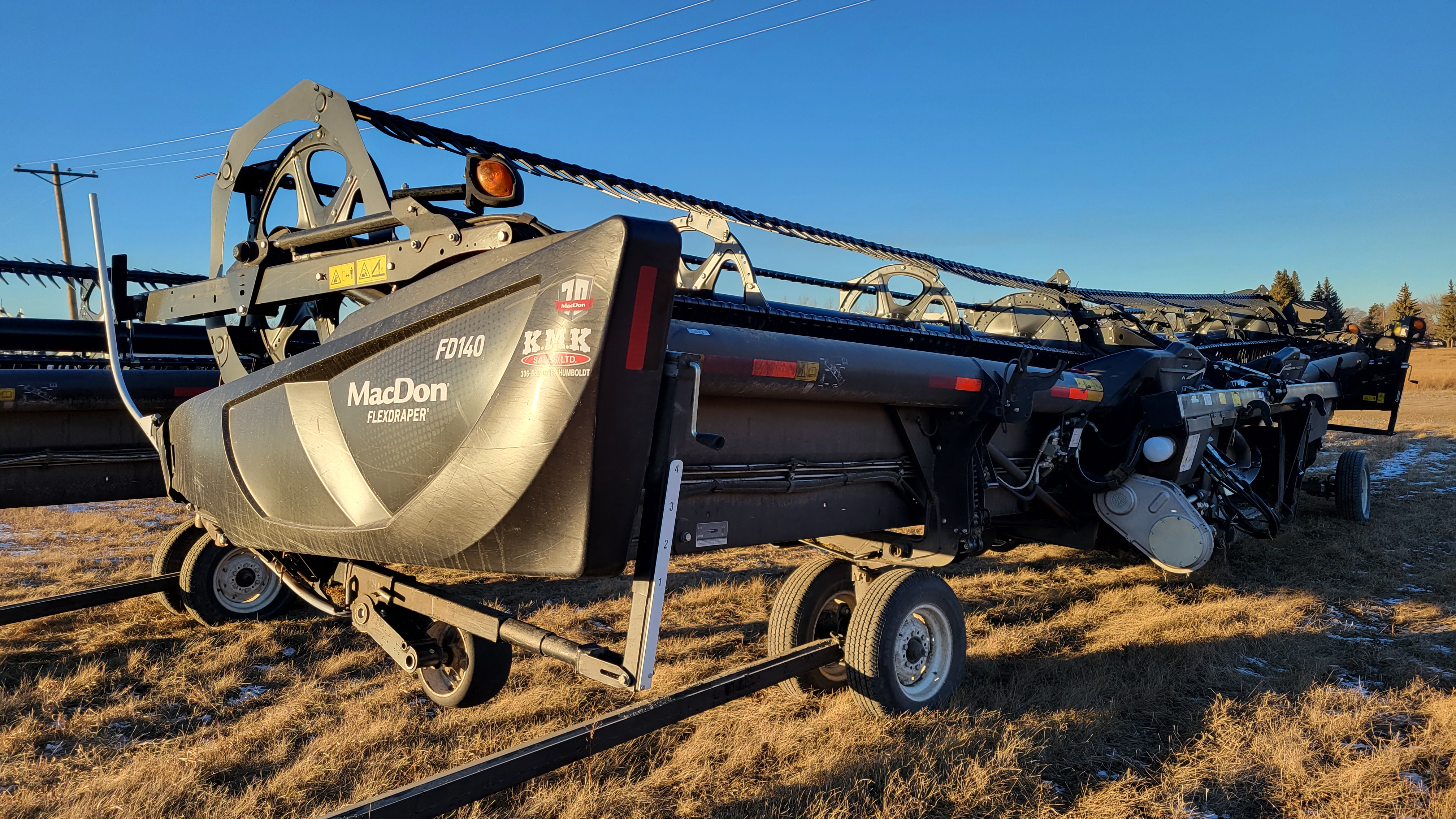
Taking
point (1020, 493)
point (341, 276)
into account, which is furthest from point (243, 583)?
point (1020, 493)

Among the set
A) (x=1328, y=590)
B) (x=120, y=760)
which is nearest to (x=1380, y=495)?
(x=1328, y=590)

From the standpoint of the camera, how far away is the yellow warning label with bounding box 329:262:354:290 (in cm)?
317

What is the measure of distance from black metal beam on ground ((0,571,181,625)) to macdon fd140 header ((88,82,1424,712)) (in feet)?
0.52

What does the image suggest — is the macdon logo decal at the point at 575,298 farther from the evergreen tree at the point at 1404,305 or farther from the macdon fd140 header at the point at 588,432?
the evergreen tree at the point at 1404,305

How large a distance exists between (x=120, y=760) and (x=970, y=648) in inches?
150

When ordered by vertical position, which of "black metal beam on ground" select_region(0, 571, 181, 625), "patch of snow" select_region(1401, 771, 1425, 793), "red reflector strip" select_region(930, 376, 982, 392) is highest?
"red reflector strip" select_region(930, 376, 982, 392)

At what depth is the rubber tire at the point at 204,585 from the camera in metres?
4.79

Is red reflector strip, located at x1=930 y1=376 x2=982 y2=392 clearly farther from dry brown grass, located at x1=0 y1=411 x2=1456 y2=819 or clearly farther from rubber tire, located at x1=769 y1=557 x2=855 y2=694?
dry brown grass, located at x1=0 y1=411 x2=1456 y2=819

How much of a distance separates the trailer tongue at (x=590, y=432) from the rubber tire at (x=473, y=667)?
1 centimetres

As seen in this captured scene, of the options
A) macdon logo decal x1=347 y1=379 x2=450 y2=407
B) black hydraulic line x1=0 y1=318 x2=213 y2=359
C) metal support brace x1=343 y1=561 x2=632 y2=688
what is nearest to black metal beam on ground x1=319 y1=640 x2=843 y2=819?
metal support brace x1=343 y1=561 x2=632 y2=688

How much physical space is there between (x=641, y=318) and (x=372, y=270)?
1.31m

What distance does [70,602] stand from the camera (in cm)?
446

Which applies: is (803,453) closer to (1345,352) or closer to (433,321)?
(433,321)

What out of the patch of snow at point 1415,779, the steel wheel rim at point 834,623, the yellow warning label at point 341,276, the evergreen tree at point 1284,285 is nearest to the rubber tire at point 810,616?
the steel wheel rim at point 834,623
